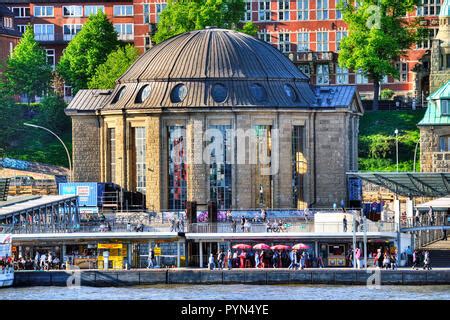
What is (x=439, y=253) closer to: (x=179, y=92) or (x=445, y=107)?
(x=179, y=92)

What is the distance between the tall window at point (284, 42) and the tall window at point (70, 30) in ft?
76.9

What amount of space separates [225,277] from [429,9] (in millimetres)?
83901

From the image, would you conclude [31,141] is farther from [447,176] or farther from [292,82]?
[447,176]

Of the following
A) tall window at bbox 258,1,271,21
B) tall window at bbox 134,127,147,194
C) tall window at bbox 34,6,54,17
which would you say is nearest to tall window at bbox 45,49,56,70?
tall window at bbox 34,6,54,17

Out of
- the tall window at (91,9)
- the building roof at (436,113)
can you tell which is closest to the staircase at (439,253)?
the building roof at (436,113)

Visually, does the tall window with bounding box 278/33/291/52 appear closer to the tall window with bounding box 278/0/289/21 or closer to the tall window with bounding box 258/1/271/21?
the tall window with bounding box 278/0/289/21

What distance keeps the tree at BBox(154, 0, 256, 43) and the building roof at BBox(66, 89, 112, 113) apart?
81.3 feet

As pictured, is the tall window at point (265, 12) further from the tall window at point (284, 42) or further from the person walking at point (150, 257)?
the person walking at point (150, 257)

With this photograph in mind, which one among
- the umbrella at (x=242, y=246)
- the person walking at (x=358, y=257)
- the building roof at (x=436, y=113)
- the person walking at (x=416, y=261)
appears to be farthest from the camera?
the building roof at (x=436, y=113)

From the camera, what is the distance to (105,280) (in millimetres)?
69875

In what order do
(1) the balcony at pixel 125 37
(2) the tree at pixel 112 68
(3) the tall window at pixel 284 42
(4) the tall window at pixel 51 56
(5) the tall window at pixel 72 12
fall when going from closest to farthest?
(2) the tree at pixel 112 68, (3) the tall window at pixel 284 42, (1) the balcony at pixel 125 37, (4) the tall window at pixel 51 56, (5) the tall window at pixel 72 12

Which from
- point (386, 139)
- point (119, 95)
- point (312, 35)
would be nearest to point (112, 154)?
point (119, 95)

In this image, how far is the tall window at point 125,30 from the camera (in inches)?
6322

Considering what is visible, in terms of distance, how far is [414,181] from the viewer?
77.1m
